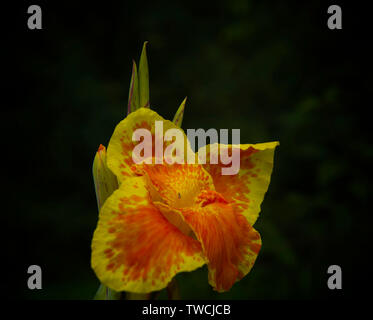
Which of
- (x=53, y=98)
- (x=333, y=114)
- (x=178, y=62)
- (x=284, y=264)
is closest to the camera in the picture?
(x=284, y=264)

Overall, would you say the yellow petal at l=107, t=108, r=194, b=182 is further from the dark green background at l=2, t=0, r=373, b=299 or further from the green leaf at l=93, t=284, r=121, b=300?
the dark green background at l=2, t=0, r=373, b=299

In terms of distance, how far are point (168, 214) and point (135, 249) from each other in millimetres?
68

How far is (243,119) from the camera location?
6.23ft

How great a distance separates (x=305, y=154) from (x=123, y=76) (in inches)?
38.4

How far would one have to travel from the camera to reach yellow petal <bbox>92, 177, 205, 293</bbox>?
50cm

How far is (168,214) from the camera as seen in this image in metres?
0.55

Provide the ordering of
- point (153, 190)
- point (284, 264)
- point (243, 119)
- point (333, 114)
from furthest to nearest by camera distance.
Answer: point (243, 119), point (333, 114), point (284, 264), point (153, 190)

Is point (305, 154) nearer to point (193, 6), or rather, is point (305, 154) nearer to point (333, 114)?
point (333, 114)

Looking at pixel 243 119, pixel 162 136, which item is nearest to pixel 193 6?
pixel 243 119

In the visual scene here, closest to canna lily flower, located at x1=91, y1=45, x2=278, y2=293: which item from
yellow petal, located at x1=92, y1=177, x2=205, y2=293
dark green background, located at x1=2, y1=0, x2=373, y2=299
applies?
yellow petal, located at x1=92, y1=177, x2=205, y2=293

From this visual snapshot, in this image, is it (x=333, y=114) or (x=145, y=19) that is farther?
(x=145, y=19)
